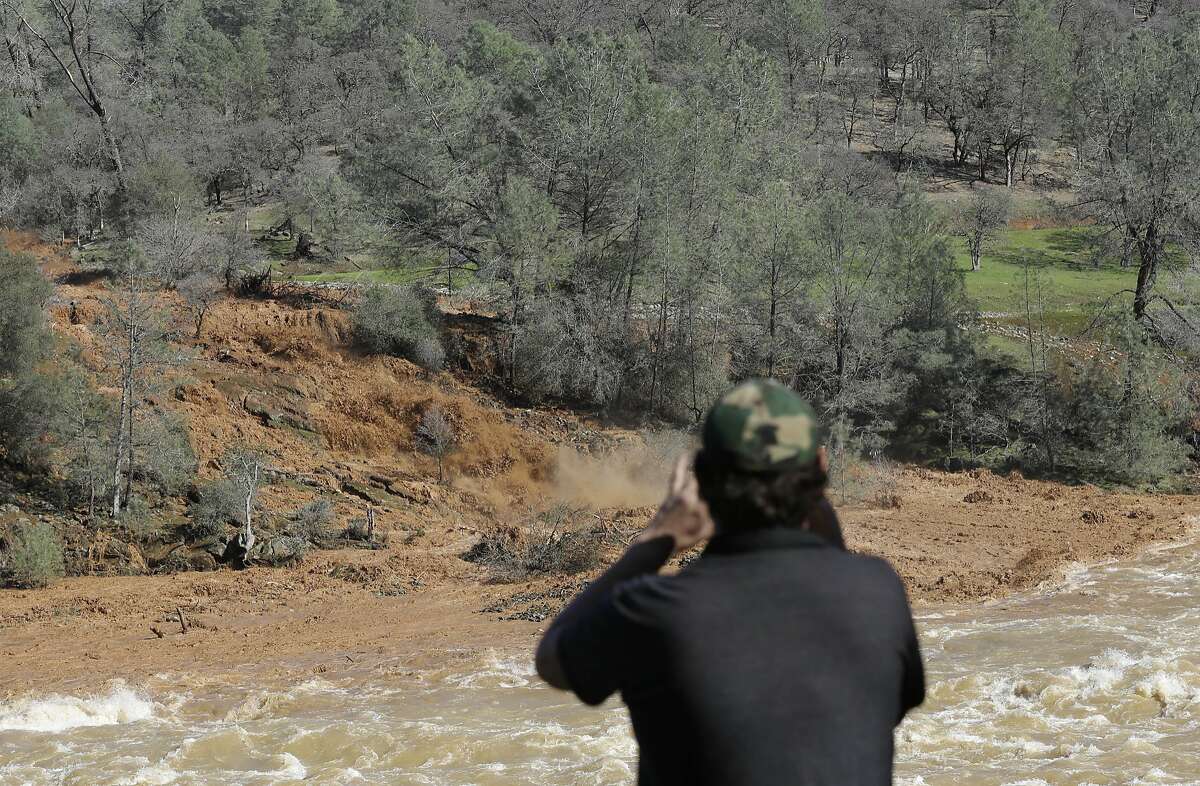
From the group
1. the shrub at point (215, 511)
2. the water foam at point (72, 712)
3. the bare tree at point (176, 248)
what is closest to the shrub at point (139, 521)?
the shrub at point (215, 511)

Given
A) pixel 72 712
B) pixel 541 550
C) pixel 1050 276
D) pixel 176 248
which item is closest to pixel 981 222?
pixel 1050 276

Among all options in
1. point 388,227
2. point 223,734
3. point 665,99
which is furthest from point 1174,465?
point 223,734

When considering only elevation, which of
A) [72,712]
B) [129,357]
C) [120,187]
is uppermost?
[120,187]

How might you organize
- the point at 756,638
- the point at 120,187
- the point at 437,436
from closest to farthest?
the point at 756,638 < the point at 437,436 < the point at 120,187

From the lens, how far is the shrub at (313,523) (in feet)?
72.7

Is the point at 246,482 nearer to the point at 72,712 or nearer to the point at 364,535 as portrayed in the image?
the point at 364,535

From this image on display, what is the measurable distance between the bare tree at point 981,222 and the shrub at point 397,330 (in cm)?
2476

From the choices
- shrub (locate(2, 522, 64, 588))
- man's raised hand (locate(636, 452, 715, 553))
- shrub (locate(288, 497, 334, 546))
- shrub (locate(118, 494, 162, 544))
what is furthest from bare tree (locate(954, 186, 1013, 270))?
man's raised hand (locate(636, 452, 715, 553))

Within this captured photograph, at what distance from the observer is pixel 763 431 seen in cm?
209

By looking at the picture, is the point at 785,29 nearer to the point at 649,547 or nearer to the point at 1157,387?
the point at 1157,387

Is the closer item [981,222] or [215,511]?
[215,511]

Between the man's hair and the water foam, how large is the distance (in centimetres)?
945

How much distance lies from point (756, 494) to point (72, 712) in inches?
391

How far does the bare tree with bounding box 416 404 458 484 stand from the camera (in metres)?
27.9
